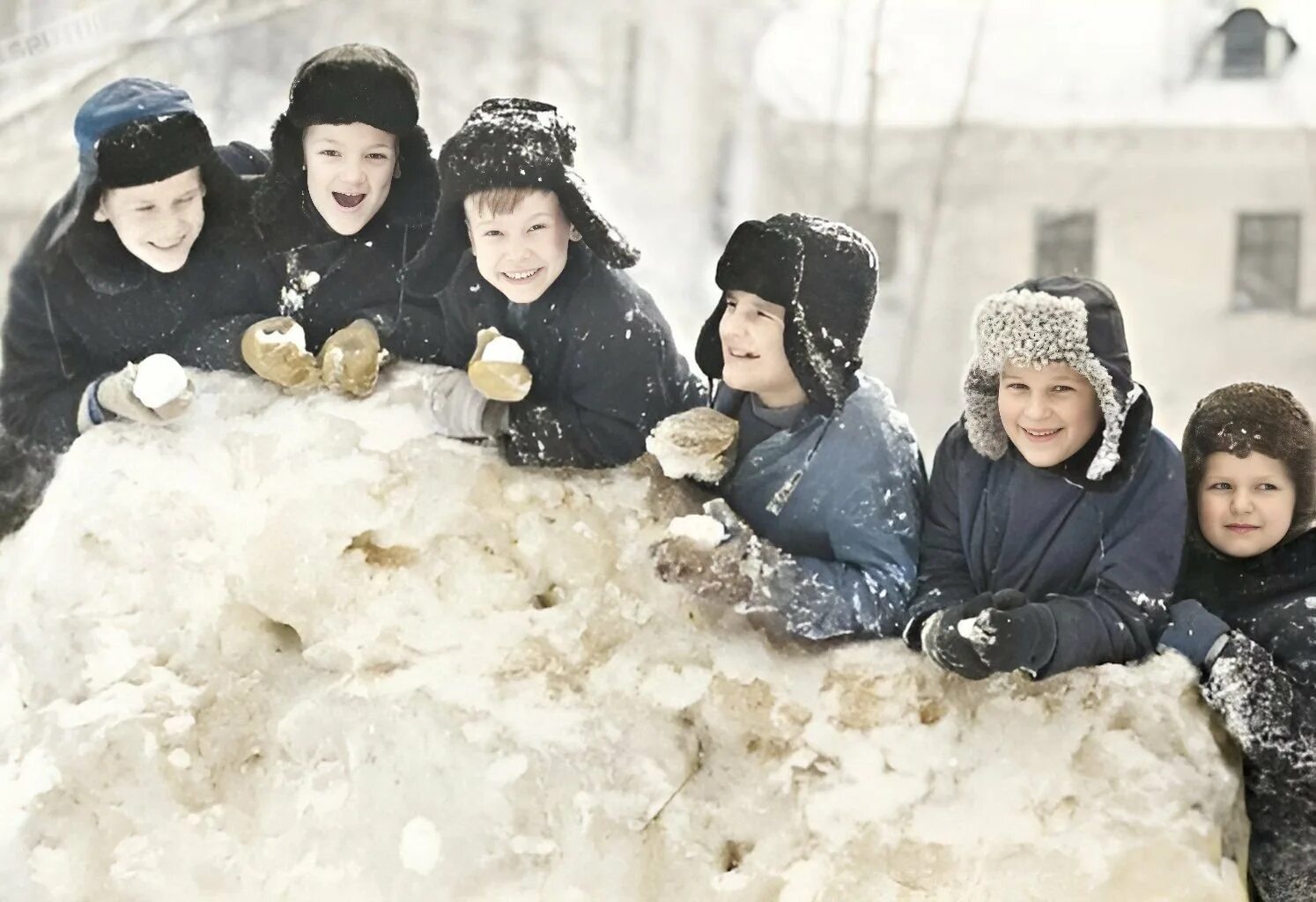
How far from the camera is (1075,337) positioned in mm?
1335

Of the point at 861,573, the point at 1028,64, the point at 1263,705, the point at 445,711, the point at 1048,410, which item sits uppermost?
the point at 1028,64

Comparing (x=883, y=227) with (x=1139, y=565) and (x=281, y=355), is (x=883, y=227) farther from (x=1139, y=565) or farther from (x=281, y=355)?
(x=281, y=355)

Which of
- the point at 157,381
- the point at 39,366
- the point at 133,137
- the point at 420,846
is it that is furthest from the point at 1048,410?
the point at 39,366

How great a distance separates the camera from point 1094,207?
6.04 feet

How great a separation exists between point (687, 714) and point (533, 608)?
242 mm

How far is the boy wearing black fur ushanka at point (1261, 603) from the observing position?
1.36m

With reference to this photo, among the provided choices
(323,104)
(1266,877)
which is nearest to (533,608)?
(323,104)

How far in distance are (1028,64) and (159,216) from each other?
4.34ft

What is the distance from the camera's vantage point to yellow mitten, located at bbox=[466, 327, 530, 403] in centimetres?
148

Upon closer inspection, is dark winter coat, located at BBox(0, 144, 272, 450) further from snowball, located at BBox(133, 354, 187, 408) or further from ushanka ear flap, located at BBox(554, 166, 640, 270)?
ushanka ear flap, located at BBox(554, 166, 640, 270)

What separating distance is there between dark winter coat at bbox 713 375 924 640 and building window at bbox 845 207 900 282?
48 cm

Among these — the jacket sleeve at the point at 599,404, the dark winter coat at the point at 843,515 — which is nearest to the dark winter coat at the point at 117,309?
the jacket sleeve at the point at 599,404

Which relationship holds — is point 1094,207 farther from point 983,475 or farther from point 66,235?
point 66,235

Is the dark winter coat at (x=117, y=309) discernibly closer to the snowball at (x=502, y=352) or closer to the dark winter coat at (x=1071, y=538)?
the snowball at (x=502, y=352)
